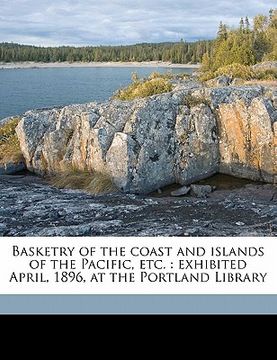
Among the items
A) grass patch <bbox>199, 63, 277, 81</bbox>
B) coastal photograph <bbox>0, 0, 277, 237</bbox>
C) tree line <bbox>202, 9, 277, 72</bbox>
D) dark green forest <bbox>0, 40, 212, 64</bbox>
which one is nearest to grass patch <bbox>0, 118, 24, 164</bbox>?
coastal photograph <bbox>0, 0, 277, 237</bbox>

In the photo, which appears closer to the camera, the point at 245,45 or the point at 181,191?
the point at 181,191

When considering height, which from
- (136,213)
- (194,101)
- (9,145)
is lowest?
(136,213)

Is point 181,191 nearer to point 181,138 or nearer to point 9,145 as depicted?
point 181,138

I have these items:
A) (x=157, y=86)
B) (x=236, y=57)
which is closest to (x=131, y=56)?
(x=236, y=57)

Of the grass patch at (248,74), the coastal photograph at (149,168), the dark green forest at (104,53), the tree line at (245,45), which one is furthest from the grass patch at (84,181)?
the dark green forest at (104,53)

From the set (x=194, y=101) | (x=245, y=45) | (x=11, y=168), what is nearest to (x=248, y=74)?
(x=194, y=101)

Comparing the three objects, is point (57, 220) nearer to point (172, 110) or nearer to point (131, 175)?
point (131, 175)

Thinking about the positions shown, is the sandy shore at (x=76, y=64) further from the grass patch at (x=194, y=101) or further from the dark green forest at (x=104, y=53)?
the grass patch at (x=194, y=101)

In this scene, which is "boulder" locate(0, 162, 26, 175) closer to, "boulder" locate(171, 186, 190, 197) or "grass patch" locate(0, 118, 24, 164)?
"grass patch" locate(0, 118, 24, 164)
